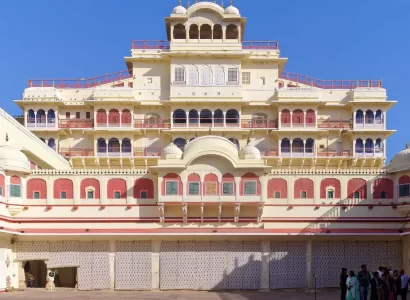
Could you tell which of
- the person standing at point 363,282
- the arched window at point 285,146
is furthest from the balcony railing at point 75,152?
the person standing at point 363,282

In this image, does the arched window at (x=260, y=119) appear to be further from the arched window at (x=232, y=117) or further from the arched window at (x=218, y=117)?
the arched window at (x=218, y=117)

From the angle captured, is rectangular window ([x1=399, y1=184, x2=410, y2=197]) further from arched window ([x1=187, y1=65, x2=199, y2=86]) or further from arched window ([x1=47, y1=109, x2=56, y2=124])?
arched window ([x1=47, y1=109, x2=56, y2=124])

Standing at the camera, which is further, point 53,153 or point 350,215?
point 53,153

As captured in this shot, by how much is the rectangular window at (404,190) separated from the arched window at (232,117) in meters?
18.7

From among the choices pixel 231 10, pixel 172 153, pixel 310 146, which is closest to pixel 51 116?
pixel 231 10

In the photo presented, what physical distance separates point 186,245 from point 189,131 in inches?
648

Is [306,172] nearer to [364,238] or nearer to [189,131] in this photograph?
[364,238]

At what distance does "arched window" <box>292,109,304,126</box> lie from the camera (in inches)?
2378

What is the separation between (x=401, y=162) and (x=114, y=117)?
85.1 ft

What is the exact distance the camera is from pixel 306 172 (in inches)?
1825

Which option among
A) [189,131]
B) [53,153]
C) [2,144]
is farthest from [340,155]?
[2,144]

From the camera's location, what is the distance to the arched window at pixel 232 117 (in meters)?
60.3

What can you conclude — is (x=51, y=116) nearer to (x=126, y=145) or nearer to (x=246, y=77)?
(x=126, y=145)

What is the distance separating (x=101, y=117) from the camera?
60438 millimetres
